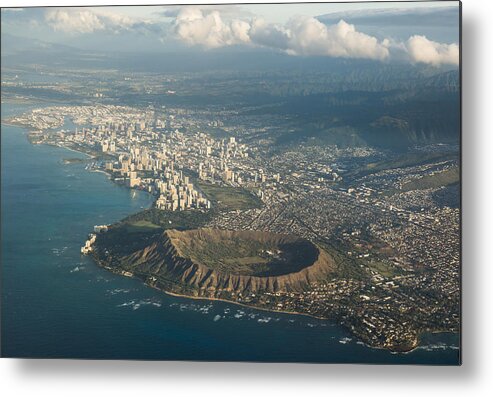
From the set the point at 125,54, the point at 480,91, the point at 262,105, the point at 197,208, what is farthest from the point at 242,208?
the point at 480,91

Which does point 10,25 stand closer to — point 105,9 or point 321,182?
point 105,9

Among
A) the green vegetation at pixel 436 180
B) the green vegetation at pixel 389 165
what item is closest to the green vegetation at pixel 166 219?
the green vegetation at pixel 389 165

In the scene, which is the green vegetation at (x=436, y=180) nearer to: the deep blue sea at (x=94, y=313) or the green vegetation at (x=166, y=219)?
the deep blue sea at (x=94, y=313)

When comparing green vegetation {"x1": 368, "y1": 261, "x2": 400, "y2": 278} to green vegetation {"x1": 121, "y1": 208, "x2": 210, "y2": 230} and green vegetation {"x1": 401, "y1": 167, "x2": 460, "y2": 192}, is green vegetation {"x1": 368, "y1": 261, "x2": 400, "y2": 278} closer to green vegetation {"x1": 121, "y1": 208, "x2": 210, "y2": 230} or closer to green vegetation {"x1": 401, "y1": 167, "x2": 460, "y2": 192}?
green vegetation {"x1": 401, "y1": 167, "x2": 460, "y2": 192}

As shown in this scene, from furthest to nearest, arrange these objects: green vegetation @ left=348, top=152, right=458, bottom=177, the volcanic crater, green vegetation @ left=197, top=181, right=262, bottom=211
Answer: green vegetation @ left=197, top=181, right=262, bottom=211
green vegetation @ left=348, top=152, right=458, bottom=177
the volcanic crater

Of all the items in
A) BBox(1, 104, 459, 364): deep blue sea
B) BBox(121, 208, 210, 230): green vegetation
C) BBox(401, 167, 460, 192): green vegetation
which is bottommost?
BBox(1, 104, 459, 364): deep blue sea

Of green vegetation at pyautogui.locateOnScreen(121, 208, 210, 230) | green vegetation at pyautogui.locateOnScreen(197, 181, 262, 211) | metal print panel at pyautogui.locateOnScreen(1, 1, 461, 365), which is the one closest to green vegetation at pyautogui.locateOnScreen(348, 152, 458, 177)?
metal print panel at pyautogui.locateOnScreen(1, 1, 461, 365)

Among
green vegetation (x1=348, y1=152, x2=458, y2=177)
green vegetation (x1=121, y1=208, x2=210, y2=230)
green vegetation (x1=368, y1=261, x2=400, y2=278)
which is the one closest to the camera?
green vegetation (x1=368, y1=261, x2=400, y2=278)
